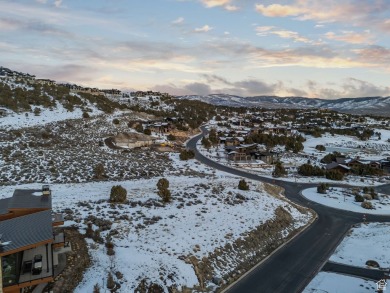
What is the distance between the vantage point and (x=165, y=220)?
84.7ft

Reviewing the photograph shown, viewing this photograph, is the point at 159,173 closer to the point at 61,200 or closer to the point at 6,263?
the point at 61,200

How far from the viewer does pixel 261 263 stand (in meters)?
23.3

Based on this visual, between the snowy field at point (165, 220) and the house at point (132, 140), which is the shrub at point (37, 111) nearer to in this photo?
the house at point (132, 140)

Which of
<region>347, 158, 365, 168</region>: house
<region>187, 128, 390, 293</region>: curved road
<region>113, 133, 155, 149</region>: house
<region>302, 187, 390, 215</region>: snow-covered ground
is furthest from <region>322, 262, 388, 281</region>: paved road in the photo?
<region>347, 158, 365, 168</region>: house

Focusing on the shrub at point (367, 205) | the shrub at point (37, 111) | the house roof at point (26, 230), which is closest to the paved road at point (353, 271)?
the shrub at point (367, 205)

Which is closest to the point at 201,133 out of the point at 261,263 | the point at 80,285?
the point at 261,263

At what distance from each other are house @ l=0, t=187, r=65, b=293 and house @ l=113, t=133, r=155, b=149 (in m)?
41.2

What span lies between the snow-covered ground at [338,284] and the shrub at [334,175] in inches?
1306

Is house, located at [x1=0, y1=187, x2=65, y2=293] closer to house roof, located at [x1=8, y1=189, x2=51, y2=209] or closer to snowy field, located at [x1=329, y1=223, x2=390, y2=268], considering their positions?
house roof, located at [x1=8, y1=189, x2=51, y2=209]

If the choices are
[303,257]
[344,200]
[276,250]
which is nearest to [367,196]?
[344,200]

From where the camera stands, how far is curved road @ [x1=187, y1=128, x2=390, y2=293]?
66.9ft

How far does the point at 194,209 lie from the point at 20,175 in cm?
1804

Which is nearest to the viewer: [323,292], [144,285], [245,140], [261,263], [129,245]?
[144,285]

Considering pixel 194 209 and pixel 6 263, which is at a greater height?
pixel 6 263
